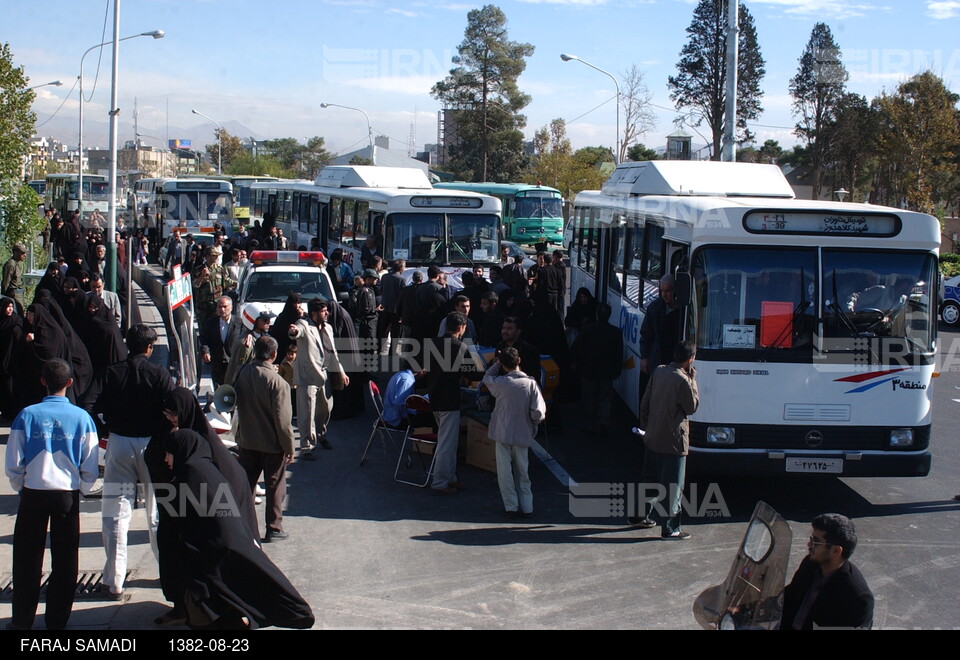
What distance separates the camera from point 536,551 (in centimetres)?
822

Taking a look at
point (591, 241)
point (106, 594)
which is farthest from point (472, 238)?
point (106, 594)

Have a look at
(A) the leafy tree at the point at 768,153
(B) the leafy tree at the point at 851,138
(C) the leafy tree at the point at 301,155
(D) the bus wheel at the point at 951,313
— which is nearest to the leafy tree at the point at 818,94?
(B) the leafy tree at the point at 851,138

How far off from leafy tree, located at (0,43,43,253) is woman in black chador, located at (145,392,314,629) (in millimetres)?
14911

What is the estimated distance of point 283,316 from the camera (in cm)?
1152

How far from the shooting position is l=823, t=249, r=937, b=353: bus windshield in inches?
353

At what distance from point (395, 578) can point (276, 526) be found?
52.3 inches

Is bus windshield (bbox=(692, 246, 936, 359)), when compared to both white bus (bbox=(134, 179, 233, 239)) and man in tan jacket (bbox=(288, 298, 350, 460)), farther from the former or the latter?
white bus (bbox=(134, 179, 233, 239))

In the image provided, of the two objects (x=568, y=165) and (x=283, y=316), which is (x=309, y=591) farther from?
(x=568, y=165)

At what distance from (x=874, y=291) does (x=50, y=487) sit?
699 cm

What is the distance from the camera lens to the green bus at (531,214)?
48875 millimetres

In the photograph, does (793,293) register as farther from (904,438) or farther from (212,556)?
(212,556)

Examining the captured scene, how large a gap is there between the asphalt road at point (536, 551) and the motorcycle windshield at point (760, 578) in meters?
1.92
